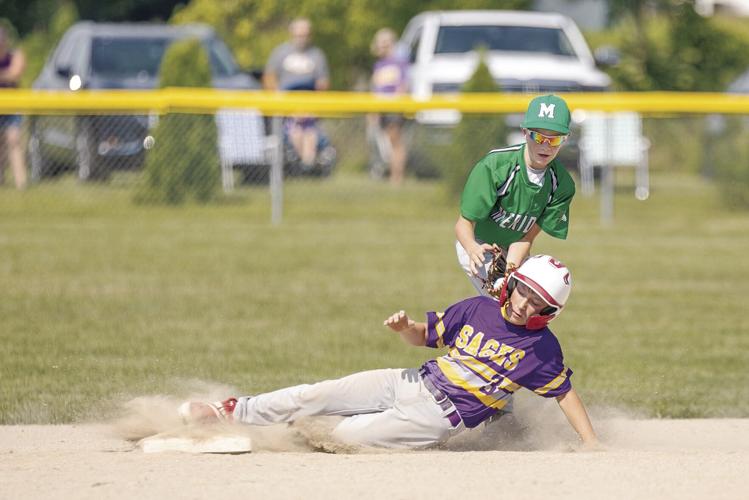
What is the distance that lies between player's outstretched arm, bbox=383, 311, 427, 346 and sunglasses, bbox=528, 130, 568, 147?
3.62 feet

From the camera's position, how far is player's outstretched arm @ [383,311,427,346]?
6.23m

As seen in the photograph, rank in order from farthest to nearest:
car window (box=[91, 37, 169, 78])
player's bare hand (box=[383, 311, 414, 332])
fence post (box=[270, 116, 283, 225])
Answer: car window (box=[91, 37, 169, 78])
fence post (box=[270, 116, 283, 225])
player's bare hand (box=[383, 311, 414, 332])

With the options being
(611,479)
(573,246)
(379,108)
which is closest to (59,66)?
(379,108)

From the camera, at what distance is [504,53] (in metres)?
18.4

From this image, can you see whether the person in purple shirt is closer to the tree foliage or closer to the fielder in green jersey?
the fielder in green jersey

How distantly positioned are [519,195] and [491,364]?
1111 millimetres

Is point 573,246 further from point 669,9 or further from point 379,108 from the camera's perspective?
point 669,9

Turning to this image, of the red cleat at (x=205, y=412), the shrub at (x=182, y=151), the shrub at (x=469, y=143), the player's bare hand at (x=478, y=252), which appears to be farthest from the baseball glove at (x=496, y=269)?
the shrub at (x=182, y=151)

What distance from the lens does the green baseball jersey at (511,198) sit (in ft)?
22.8

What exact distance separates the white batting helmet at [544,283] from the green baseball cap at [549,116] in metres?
0.73

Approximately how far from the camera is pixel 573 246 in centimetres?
1409

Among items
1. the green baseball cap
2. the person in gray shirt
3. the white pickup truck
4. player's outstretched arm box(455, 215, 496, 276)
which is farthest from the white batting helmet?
the person in gray shirt

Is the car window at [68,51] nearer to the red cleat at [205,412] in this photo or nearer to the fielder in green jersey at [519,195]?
the fielder in green jersey at [519,195]

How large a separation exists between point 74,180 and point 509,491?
37.3 feet
